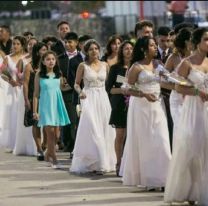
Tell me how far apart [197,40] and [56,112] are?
217 inches

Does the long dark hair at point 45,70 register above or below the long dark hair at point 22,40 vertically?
below

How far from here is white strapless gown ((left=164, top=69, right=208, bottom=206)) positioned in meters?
13.3

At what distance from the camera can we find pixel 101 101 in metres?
17.8

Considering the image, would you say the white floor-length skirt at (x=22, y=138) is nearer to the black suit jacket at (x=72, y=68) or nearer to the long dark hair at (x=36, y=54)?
the long dark hair at (x=36, y=54)

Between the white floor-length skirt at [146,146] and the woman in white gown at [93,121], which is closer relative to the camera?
the white floor-length skirt at [146,146]

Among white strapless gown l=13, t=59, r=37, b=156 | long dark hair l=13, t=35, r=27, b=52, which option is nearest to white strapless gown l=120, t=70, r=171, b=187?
white strapless gown l=13, t=59, r=37, b=156

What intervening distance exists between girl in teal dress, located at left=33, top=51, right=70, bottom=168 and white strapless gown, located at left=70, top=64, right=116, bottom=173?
102cm

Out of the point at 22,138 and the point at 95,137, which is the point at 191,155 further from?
the point at 22,138

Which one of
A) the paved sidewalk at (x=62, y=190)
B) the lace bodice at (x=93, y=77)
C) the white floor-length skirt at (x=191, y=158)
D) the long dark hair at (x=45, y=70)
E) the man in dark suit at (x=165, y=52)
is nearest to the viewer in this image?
the white floor-length skirt at (x=191, y=158)

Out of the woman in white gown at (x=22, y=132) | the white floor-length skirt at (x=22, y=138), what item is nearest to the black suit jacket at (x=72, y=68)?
the woman in white gown at (x=22, y=132)

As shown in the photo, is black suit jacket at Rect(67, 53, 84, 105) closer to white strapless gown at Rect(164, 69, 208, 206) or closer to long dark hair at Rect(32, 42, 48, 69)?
long dark hair at Rect(32, 42, 48, 69)

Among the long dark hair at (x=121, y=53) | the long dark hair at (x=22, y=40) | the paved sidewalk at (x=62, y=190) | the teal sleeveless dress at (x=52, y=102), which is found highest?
the long dark hair at (x=22, y=40)

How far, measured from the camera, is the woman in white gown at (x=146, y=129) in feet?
49.6

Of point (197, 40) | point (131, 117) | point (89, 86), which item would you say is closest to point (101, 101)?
point (89, 86)
